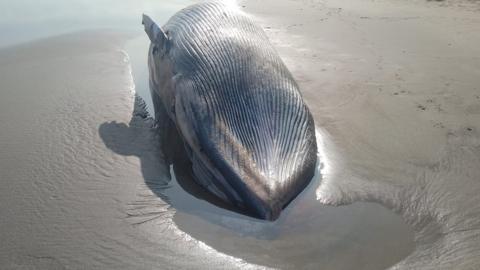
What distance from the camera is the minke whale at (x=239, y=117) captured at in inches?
178

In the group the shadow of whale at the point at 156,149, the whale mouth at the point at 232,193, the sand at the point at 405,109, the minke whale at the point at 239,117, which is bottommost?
the sand at the point at 405,109

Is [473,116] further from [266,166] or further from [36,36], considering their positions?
[36,36]

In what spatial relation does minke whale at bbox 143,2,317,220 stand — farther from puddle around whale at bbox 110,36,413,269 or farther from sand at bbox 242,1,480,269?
sand at bbox 242,1,480,269

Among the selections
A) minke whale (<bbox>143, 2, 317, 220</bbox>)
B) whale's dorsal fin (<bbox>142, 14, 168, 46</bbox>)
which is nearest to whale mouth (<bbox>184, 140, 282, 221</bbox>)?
minke whale (<bbox>143, 2, 317, 220</bbox>)

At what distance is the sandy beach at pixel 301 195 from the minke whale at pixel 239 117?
300mm

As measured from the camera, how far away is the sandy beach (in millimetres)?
4344

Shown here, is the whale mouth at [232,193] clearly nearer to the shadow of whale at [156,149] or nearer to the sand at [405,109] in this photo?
the shadow of whale at [156,149]

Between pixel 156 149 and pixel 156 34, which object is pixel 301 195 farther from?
pixel 156 34

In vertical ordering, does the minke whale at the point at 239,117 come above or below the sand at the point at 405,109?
above

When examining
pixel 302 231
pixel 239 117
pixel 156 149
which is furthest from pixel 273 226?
pixel 156 149

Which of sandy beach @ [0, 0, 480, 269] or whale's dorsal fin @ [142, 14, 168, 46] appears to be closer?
sandy beach @ [0, 0, 480, 269]

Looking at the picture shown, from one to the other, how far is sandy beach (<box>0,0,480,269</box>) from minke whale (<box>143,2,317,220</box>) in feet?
0.99

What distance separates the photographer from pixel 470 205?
4.89 m

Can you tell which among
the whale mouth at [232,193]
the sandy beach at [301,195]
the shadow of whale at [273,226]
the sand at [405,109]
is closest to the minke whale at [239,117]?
the whale mouth at [232,193]
